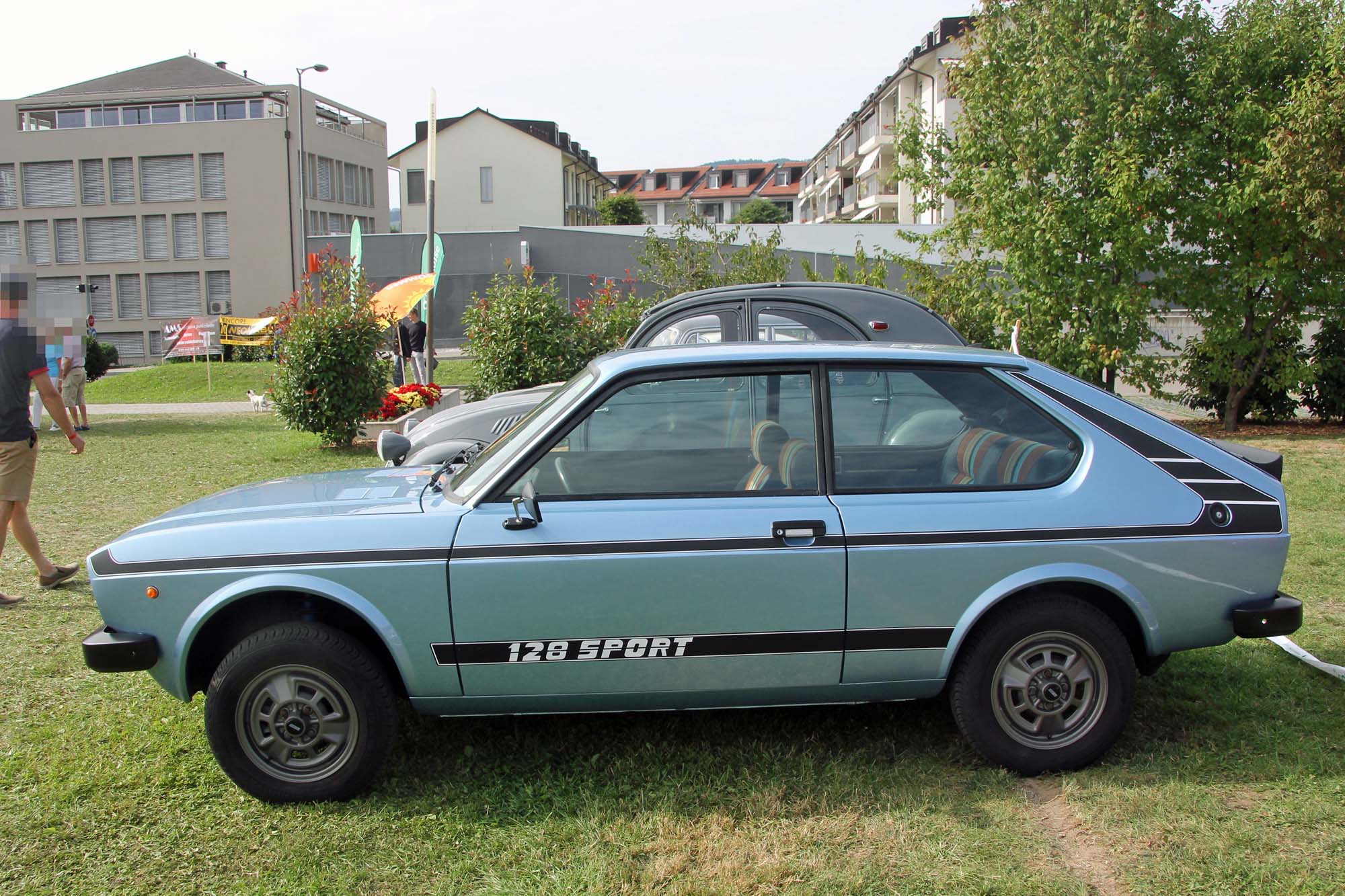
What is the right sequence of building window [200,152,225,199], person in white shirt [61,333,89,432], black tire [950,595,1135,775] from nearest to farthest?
black tire [950,595,1135,775], person in white shirt [61,333,89,432], building window [200,152,225,199]

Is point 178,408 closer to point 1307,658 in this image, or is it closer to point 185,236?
point 1307,658

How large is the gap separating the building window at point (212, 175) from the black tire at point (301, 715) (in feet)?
178

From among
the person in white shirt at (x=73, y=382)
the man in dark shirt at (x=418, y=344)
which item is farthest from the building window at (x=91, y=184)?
the person in white shirt at (x=73, y=382)

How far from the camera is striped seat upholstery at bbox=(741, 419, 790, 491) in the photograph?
380 centimetres

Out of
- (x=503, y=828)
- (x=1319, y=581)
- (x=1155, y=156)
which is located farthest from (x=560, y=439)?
(x=1155, y=156)

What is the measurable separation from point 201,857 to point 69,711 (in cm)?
174

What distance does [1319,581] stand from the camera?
6.35 metres

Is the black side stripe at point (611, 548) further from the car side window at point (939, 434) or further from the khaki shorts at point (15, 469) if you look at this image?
the khaki shorts at point (15, 469)

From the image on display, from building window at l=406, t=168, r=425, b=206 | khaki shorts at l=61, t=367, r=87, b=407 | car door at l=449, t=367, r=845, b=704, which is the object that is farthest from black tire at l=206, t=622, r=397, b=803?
building window at l=406, t=168, r=425, b=206

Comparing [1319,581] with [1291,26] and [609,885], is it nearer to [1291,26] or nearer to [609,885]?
[609,885]

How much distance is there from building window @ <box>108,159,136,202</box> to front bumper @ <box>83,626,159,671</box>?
5669 cm

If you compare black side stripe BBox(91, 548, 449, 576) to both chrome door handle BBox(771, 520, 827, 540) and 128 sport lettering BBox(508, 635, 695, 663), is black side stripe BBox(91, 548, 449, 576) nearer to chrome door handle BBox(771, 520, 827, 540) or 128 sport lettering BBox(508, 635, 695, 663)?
128 sport lettering BBox(508, 635, 695, 663)

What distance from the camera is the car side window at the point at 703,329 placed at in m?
7.94

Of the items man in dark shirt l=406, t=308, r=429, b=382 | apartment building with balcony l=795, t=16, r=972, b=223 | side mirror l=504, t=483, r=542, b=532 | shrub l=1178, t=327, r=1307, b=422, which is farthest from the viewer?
apartment building with balcony l=795, t=16, r=972, b=223
